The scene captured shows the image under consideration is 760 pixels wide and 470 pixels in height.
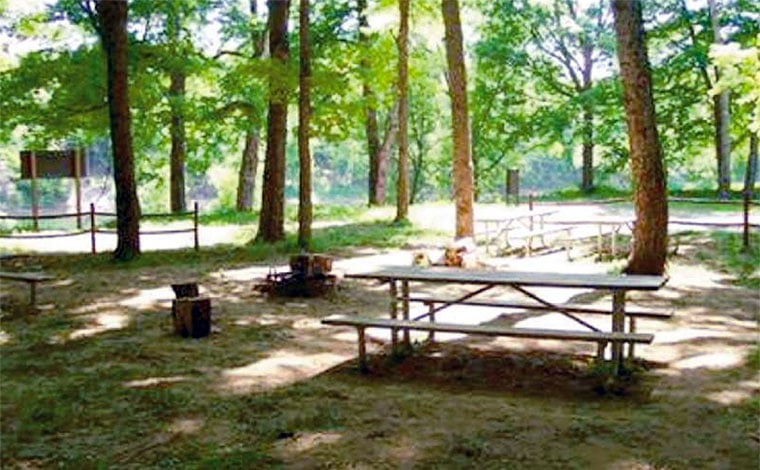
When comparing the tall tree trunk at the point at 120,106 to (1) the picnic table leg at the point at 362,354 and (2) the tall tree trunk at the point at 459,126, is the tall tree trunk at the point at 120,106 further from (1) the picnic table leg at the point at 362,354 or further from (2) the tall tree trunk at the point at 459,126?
(1) the picnic table leg at the point at 362,354

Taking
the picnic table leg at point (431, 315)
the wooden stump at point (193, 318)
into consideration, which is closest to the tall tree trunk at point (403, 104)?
the wooden stump at point (193, 318)

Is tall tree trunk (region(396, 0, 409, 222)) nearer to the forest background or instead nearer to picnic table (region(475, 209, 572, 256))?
the forest background

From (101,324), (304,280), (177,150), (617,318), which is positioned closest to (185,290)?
(101,324)

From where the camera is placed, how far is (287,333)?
8398mm

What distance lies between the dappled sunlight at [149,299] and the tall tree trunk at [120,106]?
286cm

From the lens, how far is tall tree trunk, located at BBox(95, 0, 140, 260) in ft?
43.4

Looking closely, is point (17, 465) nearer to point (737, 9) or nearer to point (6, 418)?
point (6, 418)

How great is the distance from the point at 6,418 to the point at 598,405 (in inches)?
166

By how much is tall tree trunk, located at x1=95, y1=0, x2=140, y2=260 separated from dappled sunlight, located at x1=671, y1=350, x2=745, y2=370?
9742mm

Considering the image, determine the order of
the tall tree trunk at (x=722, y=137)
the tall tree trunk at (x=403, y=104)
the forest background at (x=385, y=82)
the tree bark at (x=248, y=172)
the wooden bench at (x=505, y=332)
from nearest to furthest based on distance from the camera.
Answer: the wooden bench at (x=505, y=332) → the forest background at (x=385, y=82) → the tall tree trunk at (x=403, y=104) → the tall tree trunk at (x=722, y=137) → the tree bark at (x=248, y=172)

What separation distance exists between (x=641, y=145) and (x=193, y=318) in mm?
5987

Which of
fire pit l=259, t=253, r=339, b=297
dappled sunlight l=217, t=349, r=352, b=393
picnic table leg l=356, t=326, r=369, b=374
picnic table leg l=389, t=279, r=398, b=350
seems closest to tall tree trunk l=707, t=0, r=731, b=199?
fire pit l=259, t=253, r=339, b=297

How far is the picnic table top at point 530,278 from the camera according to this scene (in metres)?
6.30

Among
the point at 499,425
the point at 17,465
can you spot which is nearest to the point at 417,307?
the point at 499,425
